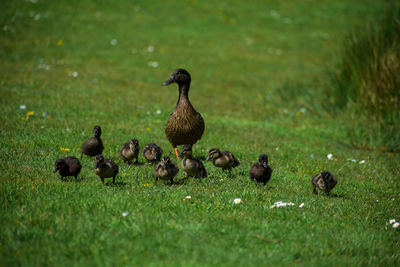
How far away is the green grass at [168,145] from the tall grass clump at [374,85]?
720mm

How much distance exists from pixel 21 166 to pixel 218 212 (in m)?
3.86

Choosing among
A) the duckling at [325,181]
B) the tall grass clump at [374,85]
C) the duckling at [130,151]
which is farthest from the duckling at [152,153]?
the tall grass clump at [374,85]

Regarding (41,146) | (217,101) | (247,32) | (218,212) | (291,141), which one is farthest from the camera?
(247,32)

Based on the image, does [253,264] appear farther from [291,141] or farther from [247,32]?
[247,32]

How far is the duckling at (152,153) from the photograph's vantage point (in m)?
8.59

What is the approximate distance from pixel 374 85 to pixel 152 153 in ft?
28.5

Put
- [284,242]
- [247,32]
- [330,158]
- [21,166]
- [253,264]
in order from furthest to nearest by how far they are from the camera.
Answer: [247,32]
[330,158]
[21,166]
[284,242]
[253,264]

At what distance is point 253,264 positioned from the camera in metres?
5.28

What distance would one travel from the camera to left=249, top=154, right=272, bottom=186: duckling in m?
7.77

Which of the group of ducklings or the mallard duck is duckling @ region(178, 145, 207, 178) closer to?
the group of ducklings

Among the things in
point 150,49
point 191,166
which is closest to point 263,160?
point 191,166

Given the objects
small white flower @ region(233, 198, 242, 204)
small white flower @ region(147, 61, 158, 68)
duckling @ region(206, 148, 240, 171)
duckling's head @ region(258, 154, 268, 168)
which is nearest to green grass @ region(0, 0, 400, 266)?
small white flower @ region(233, 198, 242, 204)

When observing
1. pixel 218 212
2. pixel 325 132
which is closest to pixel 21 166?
pixel 218 212

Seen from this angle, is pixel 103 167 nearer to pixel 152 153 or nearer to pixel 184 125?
pixel 152 153
